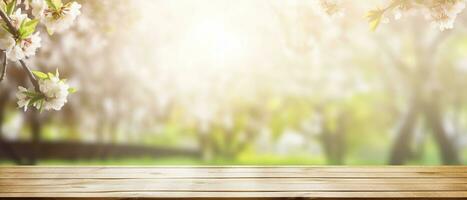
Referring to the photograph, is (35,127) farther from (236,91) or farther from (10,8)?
(10,8)

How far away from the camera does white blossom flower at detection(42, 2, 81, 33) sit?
2.07 meters

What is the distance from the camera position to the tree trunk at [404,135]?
788cm

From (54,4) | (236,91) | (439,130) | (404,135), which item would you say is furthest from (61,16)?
(236,91)

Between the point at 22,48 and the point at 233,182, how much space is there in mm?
758

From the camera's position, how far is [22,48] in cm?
191

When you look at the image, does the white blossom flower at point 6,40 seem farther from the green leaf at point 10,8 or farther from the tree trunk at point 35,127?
the tree trunk at point 35,127

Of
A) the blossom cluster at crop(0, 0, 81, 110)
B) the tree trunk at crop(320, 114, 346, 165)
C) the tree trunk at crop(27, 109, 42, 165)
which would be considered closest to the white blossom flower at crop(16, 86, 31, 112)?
the blossom cluster at crop(0, 0, 81, 110)

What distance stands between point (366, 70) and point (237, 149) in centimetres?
265

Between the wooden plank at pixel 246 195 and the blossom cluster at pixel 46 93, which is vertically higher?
the blossom cluster at pixel 46 93

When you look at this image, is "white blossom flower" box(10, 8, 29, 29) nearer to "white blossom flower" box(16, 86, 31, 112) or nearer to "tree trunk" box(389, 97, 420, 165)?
"white blossom flower" box(16, 86, 31, 112)

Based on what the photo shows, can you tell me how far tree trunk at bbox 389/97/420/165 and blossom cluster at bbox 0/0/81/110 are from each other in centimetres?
632

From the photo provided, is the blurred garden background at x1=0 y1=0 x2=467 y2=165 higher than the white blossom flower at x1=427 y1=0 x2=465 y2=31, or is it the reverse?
the blurred garden background at x1=0 y1=0 x2=467 y2=165

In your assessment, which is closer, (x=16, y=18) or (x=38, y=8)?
(x=16, y=18)

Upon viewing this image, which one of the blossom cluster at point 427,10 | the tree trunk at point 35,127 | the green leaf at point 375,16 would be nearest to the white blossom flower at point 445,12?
the blossom cluster at point 427,10
